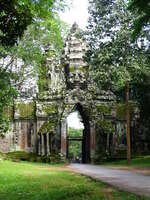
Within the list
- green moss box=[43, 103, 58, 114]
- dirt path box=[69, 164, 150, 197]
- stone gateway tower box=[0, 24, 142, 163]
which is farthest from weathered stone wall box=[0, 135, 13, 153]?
dirt path box=[69, 164, 150, 197]

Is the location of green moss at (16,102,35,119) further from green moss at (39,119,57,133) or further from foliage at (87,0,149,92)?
foliage at (87,0,149,92)

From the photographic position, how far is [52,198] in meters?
11.1

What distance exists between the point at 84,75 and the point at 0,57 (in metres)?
11.7

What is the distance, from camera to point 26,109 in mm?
42094

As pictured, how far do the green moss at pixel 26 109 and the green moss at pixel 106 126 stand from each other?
703cm

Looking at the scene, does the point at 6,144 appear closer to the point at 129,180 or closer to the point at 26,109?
the point at 26,109

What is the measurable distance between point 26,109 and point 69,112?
17.6 feet

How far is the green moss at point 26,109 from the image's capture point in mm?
41438

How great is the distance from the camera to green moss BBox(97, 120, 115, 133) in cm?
3881

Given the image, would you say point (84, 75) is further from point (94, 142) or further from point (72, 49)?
point (94, 142)

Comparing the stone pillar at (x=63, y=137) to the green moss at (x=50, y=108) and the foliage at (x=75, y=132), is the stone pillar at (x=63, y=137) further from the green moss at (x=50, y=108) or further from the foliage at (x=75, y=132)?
the foliage at (x=75, y=132)

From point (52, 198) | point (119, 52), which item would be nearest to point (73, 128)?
point (119, 52)

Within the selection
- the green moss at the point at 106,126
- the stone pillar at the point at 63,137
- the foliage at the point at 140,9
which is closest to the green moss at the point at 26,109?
the stone pillar at the point at 63,137

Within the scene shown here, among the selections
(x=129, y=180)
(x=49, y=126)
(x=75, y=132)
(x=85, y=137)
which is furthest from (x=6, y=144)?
(x=75, y=132)
